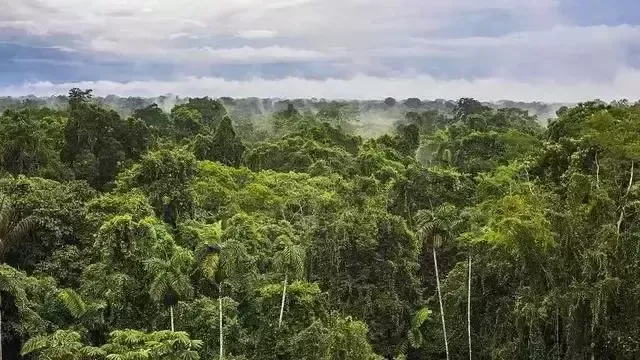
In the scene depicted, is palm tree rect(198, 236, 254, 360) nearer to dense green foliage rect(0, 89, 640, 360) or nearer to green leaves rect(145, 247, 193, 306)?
dense green foliage rect(0, 89, 640, 360)

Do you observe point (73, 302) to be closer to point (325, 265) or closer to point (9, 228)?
point (9, 228)

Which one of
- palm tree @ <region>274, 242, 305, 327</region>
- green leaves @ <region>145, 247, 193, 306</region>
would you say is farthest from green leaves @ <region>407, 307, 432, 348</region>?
green leaves @ <region>145, 247, 193, 306</region>

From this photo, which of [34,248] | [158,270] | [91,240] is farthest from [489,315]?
[34,248]

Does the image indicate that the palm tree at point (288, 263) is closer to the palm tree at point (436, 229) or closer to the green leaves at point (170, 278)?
the green leaves at point (170, 278)

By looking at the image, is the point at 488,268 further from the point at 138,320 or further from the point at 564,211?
the point at 138,320

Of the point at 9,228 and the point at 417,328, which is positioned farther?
the point at 417,328

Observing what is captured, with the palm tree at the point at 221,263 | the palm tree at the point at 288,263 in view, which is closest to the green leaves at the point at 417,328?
the palm tree at the point at 288,263

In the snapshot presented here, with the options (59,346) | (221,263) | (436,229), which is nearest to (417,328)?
(436,229)
